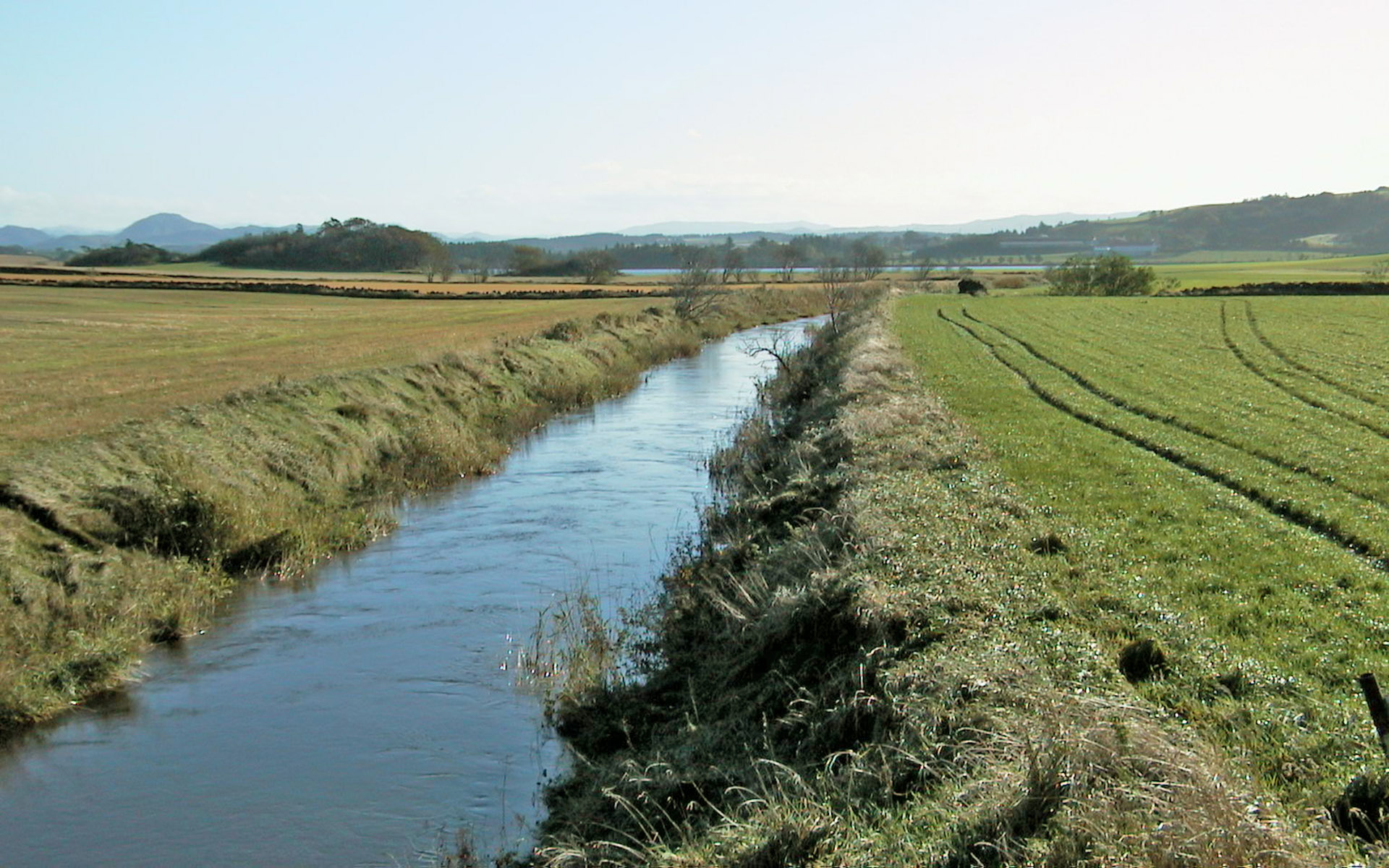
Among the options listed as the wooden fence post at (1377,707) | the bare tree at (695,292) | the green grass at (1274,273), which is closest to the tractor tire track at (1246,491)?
the wooden fence post at (1377,707)

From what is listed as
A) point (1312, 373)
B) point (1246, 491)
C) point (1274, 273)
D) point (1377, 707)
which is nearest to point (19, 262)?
point (1312, 373)

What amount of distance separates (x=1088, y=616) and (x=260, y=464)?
1484cm

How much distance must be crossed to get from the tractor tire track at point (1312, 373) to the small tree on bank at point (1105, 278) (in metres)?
39.4

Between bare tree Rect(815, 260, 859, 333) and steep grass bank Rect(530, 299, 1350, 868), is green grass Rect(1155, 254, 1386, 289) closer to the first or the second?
bare tree Rect(815, 260, 859, 333)

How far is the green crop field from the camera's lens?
7109 mm

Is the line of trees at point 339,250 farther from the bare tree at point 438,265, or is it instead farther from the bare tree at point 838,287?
the bare tree at point 838,287

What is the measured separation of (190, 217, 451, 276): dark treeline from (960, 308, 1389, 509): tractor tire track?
331 feet

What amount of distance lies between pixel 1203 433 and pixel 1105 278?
70374 mm

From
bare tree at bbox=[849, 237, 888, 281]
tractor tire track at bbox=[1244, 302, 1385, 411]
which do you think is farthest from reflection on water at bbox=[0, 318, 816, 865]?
bare tree at bbox=[849, 237, 888, 281]

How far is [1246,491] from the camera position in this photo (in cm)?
1362

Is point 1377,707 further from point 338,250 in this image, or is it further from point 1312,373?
point 338,250

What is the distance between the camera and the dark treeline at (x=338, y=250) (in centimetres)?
12619

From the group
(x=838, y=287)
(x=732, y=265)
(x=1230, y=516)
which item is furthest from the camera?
(x=732, y=265)

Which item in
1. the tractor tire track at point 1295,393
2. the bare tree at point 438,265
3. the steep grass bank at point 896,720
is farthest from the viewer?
the bare tree at point 438,265
